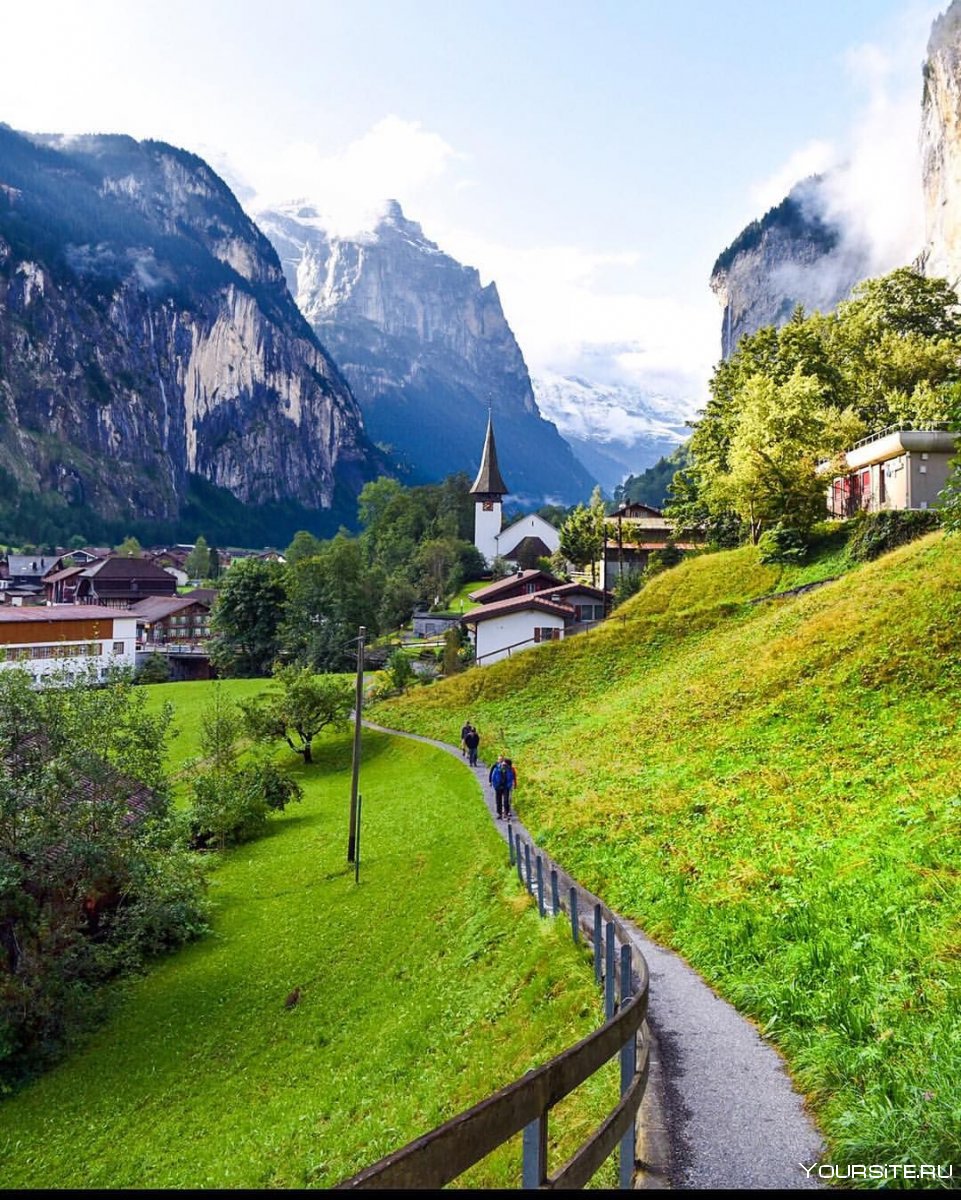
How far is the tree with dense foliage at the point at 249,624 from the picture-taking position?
89938 millimetres

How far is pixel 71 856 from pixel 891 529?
128 feet

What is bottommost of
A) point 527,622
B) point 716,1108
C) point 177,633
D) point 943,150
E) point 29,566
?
point 716,1108

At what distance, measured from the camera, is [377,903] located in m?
25.6

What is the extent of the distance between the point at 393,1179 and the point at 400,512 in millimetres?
126266

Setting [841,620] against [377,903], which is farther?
[841,620]

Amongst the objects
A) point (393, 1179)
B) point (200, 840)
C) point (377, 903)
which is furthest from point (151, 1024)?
point (393, 1179)

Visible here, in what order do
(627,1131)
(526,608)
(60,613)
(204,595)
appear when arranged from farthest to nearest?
(204,595)
(60,613)
(526,608)
(627,1131)

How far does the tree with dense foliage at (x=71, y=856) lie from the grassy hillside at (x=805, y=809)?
11.9 meters

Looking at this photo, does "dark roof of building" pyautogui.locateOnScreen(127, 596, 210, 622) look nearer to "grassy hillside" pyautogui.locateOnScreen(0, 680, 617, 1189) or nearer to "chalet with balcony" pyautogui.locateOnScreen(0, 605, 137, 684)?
"chalet with balcony" pyautogui.locateOnScreen(0, 605, 137, 684)

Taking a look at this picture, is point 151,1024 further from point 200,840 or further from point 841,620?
point 841,620

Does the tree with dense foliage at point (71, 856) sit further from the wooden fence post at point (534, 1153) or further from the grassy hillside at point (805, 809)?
the wooden fence post at point (534, 1153)

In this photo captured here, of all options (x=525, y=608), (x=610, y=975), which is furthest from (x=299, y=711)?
(x=610, y=975)

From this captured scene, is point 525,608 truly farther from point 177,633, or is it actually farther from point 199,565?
point 199,565

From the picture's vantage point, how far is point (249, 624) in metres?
90.6
